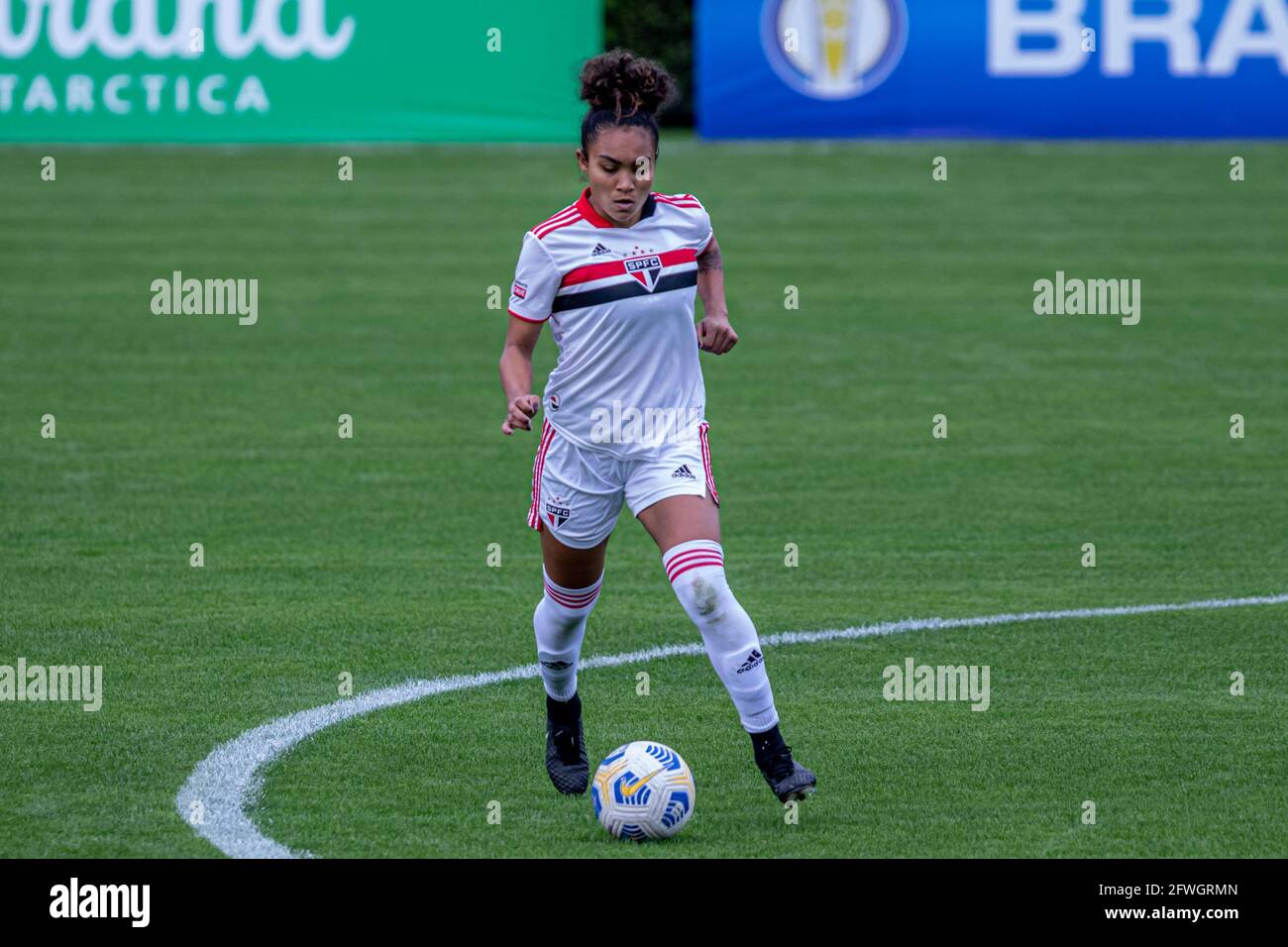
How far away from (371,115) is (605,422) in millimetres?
20925

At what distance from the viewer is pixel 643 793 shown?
5781 mm

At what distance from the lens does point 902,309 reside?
16.8m

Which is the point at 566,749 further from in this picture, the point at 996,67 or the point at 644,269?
the point at 996,67

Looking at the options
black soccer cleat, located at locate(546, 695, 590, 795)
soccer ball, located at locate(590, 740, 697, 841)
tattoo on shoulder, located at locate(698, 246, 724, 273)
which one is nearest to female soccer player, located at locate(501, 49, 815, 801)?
tattoo on shoulder, located at locate(698, 246, 724, 273)

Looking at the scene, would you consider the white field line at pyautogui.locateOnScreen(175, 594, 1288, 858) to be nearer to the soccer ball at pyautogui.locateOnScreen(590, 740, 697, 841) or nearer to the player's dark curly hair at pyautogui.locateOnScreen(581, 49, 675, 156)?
the soccer ball at pyautogui.locateOnScreen(590, 740, 697, 841)

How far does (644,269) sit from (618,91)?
1.73 ft

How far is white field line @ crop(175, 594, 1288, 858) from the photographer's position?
19.2ft

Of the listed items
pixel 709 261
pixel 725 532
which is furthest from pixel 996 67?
pixel 709 261

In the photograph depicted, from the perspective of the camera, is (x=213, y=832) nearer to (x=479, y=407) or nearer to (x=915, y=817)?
(x=915, y=817)

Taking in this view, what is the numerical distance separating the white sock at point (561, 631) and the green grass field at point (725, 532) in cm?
32

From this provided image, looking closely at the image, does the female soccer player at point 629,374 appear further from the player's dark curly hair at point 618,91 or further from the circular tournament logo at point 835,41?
the circular tournament logo at point 835,41

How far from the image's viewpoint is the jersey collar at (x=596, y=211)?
602 cm

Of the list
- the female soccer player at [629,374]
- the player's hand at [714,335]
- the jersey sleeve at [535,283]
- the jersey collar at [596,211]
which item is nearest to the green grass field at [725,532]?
the female soccer player at [629,374]

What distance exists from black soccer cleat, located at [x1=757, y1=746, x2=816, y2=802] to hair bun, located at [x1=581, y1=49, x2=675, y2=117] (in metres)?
1.96
